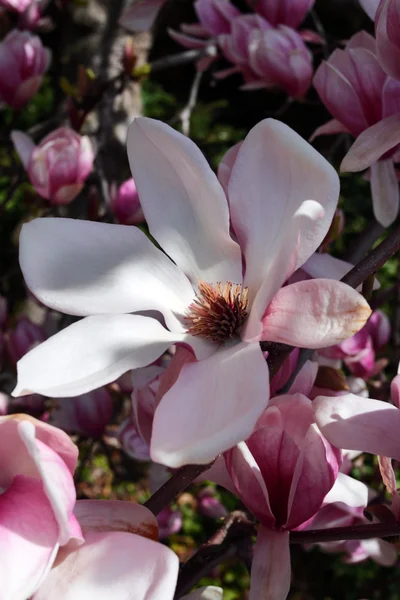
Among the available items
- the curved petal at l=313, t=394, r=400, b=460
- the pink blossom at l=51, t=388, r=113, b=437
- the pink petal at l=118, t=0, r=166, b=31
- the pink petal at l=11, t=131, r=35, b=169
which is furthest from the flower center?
the pink petal at l=118, t=0, r=166, b=31

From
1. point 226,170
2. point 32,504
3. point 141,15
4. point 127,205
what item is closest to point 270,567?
point 32,504

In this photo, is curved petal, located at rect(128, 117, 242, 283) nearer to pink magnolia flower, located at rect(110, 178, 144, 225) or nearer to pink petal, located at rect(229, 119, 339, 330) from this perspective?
pink petal, located at rect(229, 119, 339, 330)

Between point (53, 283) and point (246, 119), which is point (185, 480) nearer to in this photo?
point (53, 283)

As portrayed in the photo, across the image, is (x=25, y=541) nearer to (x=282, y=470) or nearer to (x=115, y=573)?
(x=115, y=573)

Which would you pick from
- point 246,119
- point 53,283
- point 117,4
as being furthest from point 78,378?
point 246,119

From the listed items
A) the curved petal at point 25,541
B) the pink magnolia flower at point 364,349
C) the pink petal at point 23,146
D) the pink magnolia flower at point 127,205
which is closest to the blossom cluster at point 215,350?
the curved petal at point 25,541
